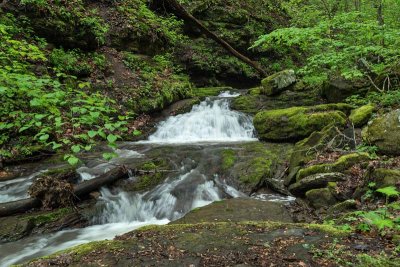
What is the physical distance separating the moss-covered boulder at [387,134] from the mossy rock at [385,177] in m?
1.23

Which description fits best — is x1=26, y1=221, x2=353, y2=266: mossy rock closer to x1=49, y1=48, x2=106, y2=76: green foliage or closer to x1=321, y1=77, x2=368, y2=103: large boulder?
x1=49, y1=48, x2=106, y2=76: green foliage

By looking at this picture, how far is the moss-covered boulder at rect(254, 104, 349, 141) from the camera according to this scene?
32.5 ft

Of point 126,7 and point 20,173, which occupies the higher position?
point 126,7

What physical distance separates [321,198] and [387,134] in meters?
1.99

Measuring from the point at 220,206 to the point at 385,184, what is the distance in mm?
2835

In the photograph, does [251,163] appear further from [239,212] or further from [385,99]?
[385,99]

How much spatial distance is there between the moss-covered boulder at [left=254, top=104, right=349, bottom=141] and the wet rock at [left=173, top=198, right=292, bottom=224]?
4134 mm

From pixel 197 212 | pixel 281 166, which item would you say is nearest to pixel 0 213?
pixel 197 212

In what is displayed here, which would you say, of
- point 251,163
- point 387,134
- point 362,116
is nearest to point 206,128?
point 251,163

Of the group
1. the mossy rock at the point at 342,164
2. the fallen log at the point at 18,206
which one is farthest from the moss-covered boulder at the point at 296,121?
the fallen log at the point at 18,206

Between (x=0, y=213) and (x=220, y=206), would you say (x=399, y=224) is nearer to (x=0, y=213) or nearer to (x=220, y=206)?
(x=220, y=206)

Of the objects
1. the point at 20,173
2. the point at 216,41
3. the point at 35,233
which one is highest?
the point at 216,41

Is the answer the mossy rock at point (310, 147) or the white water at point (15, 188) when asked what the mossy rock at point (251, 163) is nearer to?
the mossy rock at point (310, 147)

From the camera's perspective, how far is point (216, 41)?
20.7 metres
